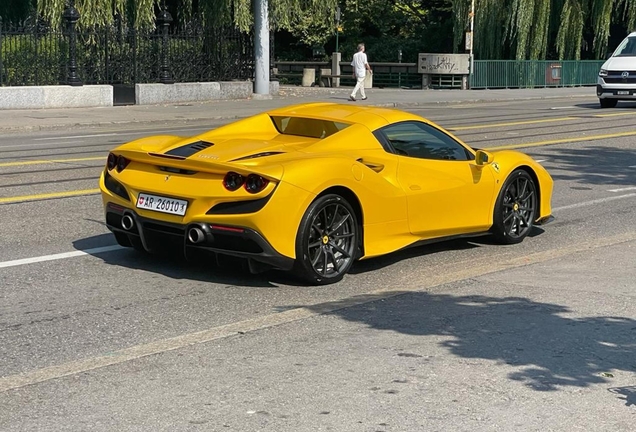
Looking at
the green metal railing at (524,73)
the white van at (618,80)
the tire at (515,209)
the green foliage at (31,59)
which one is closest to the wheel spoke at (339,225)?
the tire at (515,209)

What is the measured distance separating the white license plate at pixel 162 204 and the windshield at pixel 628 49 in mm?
26288

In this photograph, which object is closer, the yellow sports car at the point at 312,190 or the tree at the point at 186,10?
the yellow sports car at the point at 312,190

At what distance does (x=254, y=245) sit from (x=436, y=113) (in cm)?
2206

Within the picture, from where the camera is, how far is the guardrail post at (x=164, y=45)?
31016 mm

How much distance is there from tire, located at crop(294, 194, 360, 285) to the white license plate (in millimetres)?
904

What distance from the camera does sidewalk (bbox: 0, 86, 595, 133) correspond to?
79.4 ft

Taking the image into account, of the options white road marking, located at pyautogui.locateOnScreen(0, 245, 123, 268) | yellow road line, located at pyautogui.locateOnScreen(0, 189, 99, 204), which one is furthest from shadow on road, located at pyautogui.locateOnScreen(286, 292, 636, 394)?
yellow road line, located at pyautogui.locateOnScreen(0, 189, 99, 204)

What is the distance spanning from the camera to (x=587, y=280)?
8.34 metres

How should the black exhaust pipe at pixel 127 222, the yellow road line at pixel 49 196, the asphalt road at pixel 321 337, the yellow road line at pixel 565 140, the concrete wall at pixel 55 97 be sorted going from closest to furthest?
1. the asphalt road at pixel 321 337
2. the black exhaust pipe at pixel 127 222
3. the yellow road line at pixel 49 196
4. the yellow road line at pixel 565 140
5. the concrete wall at pixel 55 97

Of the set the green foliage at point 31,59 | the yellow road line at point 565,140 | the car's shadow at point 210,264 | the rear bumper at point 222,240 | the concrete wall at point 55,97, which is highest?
the green foliage at point 31,59

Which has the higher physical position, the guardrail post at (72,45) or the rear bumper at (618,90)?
the guardrail post at (72,45)

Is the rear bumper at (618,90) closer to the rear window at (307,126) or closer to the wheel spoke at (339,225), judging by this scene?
the rear window at (307,126)

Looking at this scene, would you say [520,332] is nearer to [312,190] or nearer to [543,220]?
[312,190]

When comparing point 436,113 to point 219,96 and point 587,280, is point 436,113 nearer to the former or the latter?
point 219,96
